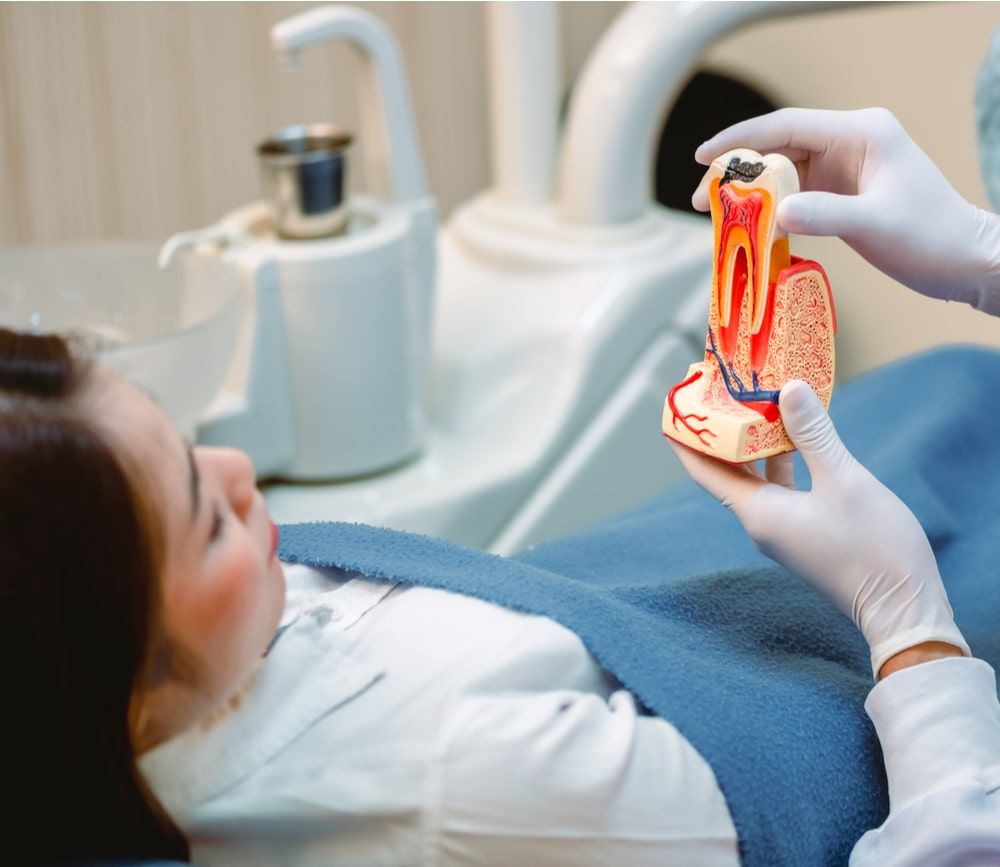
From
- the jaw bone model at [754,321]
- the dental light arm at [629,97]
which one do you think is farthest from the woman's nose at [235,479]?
the dental light arm at [629,97]

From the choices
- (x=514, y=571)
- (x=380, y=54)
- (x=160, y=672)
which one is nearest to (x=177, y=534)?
(x=160, y=672)

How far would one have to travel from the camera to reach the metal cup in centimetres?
134

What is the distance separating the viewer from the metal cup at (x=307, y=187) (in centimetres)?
134

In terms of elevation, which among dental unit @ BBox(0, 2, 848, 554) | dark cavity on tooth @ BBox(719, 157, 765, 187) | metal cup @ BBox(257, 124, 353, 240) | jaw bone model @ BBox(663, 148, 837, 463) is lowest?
dental unit @ BBox(0, 2, 848, 554)

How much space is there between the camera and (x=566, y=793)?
2.01 ft

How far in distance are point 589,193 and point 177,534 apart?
99cm

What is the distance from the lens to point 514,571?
745 millimetres

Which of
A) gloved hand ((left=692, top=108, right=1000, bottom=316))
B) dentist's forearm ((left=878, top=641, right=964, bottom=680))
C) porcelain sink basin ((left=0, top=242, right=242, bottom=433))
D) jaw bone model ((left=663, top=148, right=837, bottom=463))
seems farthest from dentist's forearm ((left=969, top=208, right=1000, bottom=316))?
porcelain sink basin ((left=0, top=242, right=242, bottom=433))

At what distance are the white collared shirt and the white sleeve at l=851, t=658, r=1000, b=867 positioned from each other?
10 cm

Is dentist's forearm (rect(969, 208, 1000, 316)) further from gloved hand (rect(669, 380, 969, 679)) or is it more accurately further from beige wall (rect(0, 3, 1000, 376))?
beige wall (rect(0, 3, 1000, 376))

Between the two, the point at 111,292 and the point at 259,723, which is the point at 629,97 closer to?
the point at 111,292

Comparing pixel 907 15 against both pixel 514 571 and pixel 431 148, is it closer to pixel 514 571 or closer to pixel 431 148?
pixel 431 148

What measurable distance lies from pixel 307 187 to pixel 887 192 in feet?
2.43

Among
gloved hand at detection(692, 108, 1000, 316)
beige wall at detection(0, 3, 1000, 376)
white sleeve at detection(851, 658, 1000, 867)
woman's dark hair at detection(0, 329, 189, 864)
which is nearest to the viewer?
woman's dark hair at detection(0, 329, 189, 864)
